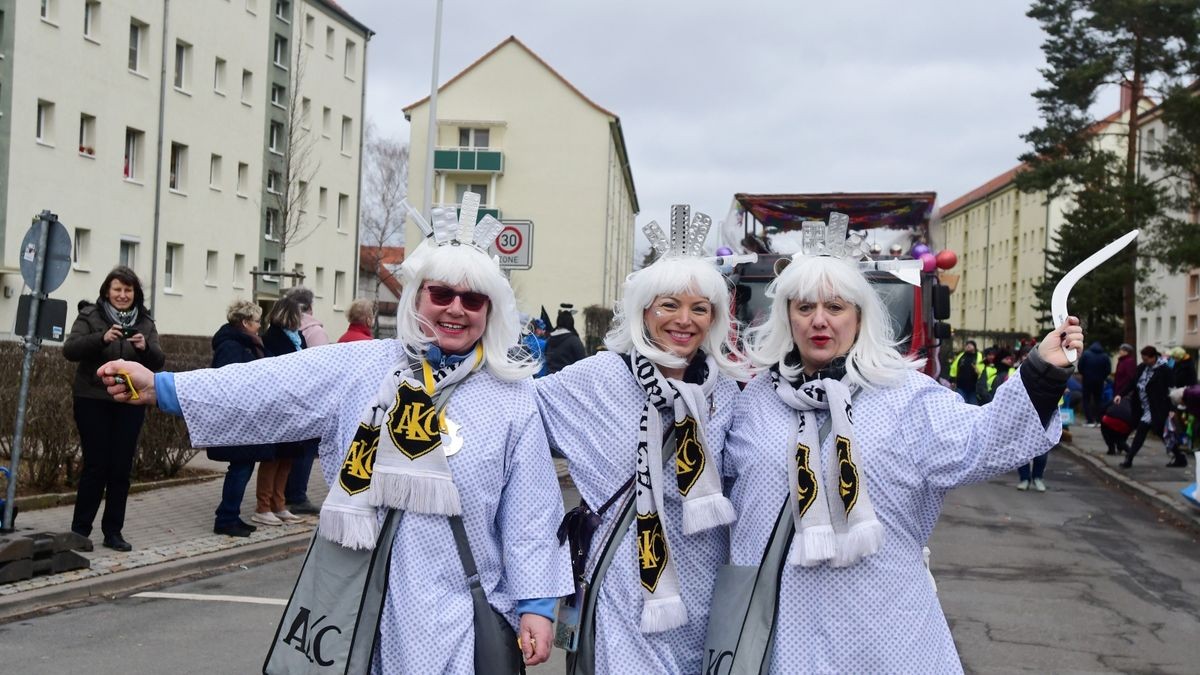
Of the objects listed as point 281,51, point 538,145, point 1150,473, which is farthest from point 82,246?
point 538,145

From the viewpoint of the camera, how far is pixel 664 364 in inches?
149

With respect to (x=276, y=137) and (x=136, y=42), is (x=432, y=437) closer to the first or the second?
(x=136, y=42)

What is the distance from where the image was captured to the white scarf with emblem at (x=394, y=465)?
3.35m

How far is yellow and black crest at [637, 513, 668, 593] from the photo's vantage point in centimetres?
362

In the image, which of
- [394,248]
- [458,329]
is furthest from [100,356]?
[394,248]

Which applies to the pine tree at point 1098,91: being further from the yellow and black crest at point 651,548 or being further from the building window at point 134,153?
the yellow and black crest at point 651,548

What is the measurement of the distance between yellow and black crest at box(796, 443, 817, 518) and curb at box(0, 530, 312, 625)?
18.2 feet

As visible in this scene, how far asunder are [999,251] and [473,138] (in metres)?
52.1

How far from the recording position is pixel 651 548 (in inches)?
143

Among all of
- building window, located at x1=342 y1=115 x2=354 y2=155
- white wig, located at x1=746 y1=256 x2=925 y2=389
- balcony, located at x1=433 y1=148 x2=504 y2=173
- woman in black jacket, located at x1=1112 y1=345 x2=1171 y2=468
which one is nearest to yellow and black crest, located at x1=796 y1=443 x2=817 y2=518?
white wig, located at x1=746 y1=256 x2=925 y2=389

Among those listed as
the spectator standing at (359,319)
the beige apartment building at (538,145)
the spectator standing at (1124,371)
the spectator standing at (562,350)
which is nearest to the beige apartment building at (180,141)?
the beige apartment building at (538,145)

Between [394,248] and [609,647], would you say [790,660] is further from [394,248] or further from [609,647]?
[394,248]

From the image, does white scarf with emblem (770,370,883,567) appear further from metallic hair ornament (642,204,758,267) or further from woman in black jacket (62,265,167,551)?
woman in black jacket (62,265,167,551)

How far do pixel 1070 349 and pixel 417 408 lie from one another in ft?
5.20
